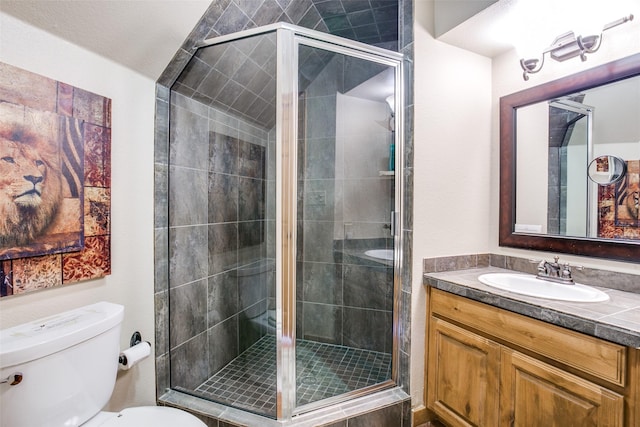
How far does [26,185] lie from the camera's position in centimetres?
105

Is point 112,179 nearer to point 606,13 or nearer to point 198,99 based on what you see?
point 198,99

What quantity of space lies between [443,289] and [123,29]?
1.92 meters

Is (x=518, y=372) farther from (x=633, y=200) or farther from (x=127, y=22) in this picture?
(x=127, y=22)

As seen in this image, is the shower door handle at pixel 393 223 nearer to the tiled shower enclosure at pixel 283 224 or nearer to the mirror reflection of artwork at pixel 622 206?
the tiled shower enclosure at pixel 283 224

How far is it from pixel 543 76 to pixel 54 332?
2501 mm

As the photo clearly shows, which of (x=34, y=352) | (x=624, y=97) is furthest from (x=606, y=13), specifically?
(x=34, y=352)

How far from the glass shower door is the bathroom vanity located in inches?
A: 13.0

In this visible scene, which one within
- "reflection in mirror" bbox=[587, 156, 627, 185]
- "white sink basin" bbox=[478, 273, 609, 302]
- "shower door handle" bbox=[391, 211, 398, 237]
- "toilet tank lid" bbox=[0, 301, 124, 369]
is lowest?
"toilet tank lid" bbox=[0, 301, 124, 369]

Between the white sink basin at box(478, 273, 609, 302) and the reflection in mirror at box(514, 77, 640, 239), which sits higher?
the reflection in mirror at box(514, 77, 640, 239)

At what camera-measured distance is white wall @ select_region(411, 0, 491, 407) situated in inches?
66.5

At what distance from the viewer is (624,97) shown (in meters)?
1.33

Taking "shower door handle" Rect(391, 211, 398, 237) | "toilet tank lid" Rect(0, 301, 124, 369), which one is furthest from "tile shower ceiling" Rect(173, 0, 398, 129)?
"toilet tank lid" Rect(0, 301, 124, 369)

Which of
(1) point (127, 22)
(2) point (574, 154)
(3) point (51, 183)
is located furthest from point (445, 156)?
(3) point (51, 183)

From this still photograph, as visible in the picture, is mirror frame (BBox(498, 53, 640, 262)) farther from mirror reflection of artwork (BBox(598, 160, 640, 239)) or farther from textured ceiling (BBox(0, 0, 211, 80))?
textured ceiling (BBox(0, 0, 211, 80))
